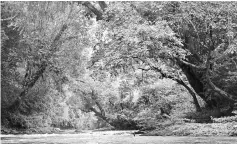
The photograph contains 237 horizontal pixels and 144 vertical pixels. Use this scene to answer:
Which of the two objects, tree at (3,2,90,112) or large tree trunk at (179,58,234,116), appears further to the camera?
tree at (3,2,90,112)

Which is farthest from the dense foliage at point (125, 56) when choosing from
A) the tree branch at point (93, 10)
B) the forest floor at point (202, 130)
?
the forest floor at point (202, 130)

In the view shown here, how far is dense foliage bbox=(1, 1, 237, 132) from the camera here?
10.8 m

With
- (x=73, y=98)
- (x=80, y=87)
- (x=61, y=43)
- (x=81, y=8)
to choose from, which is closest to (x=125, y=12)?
(x=81, y=8)

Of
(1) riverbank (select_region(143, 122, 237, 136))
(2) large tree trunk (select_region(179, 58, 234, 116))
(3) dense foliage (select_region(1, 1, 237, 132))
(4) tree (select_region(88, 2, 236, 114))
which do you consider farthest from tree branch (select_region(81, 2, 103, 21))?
→ (1) riverbank (select_region(143, 122, 237, 136))

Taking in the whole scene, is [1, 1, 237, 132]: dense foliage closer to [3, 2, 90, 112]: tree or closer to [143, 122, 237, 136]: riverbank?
[3, 2, 90, 112]: tree

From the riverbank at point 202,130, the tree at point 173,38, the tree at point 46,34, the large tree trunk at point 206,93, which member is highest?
the tree at point 46,34

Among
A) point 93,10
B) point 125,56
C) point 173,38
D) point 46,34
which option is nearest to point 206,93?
point 173,38

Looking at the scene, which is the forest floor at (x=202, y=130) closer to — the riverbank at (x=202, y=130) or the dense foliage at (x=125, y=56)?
the riverbank at (x=202, y=130)

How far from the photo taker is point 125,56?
10906 mm

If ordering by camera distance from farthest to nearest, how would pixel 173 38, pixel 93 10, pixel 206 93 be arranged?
1. pixel 93 10
2. pixel 206 93
3. pixel 173 38

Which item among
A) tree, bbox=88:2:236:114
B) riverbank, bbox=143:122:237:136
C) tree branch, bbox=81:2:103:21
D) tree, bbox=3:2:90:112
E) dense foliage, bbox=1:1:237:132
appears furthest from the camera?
tree, bbox=3:2:90:112

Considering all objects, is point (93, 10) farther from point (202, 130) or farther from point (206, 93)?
point (202, 130)

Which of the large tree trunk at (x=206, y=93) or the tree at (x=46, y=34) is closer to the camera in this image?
the large tree trunk at (x=206, y=93)

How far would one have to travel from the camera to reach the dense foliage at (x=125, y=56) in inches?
Result: 426
